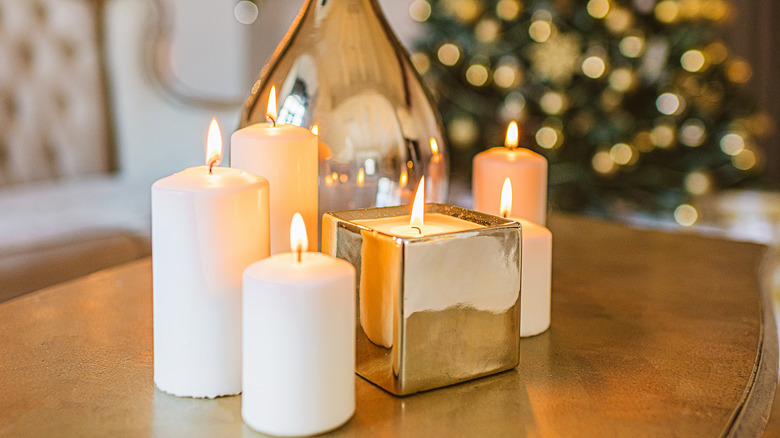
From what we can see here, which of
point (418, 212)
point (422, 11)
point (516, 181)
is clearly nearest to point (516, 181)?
point (516, 181)

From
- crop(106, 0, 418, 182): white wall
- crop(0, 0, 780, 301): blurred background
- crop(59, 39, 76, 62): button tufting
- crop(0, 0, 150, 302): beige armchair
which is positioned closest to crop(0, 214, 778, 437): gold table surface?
crop(0, 0, 780, 301): blurred background

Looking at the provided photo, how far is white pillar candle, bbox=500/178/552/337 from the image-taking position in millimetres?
581

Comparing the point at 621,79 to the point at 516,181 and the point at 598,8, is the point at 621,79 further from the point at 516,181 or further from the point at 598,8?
the point at 516,181

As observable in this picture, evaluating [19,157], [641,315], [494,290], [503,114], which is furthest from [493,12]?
[494,290]

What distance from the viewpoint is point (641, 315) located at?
2.20ft

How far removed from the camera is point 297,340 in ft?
1.31

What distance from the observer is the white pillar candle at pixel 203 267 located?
1.43ft

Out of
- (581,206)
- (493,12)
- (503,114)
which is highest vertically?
(493,12)

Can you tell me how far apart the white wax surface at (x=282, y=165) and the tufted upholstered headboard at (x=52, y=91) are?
5.12 ft

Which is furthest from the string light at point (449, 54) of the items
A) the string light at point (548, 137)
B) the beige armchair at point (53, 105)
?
the beige armchair at point (53, 105)

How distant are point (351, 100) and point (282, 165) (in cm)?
14

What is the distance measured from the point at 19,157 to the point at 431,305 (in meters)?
1.73

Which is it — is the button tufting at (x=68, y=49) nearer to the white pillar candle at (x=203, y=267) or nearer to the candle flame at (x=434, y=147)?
the candle flame at (x=434, y=147)

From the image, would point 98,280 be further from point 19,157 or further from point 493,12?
point 493,12
